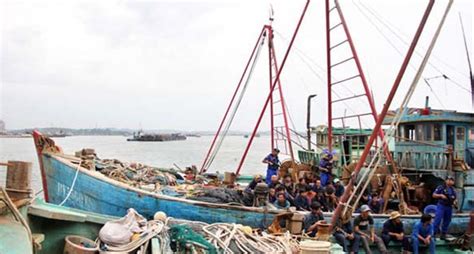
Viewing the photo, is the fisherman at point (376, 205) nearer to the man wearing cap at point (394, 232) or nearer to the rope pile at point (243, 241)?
the man wearing cap at point (394, 232)

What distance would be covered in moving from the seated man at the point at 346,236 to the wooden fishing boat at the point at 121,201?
2.12ft

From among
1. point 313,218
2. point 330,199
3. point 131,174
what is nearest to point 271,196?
point 330,199

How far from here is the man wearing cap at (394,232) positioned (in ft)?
30.5

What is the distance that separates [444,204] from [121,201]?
7.25 metres

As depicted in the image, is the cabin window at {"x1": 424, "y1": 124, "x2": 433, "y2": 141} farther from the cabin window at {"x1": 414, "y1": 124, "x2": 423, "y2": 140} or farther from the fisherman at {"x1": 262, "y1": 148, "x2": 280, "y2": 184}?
the fisherman at {"x1": 262, "y1": 148, "x2": 280, "y2": 184}

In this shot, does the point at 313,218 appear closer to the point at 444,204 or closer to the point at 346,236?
the point at 346,236

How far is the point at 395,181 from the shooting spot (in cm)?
1133

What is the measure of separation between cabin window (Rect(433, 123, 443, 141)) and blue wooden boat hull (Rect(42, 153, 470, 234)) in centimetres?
244

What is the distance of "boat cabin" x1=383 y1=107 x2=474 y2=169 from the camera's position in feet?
39.5

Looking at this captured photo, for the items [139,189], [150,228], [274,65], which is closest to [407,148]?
[274,65]

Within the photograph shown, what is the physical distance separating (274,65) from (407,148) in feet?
20.8

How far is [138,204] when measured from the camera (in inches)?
399

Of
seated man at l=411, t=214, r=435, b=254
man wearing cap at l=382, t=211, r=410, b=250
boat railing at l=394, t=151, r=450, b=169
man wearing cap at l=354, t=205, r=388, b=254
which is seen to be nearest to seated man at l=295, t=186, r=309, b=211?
man wearing cap at l=354, t=205, r=388, b=254

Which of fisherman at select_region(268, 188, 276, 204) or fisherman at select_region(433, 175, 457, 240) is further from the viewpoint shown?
fisherman at select_region(268, 188, 276, 204)
